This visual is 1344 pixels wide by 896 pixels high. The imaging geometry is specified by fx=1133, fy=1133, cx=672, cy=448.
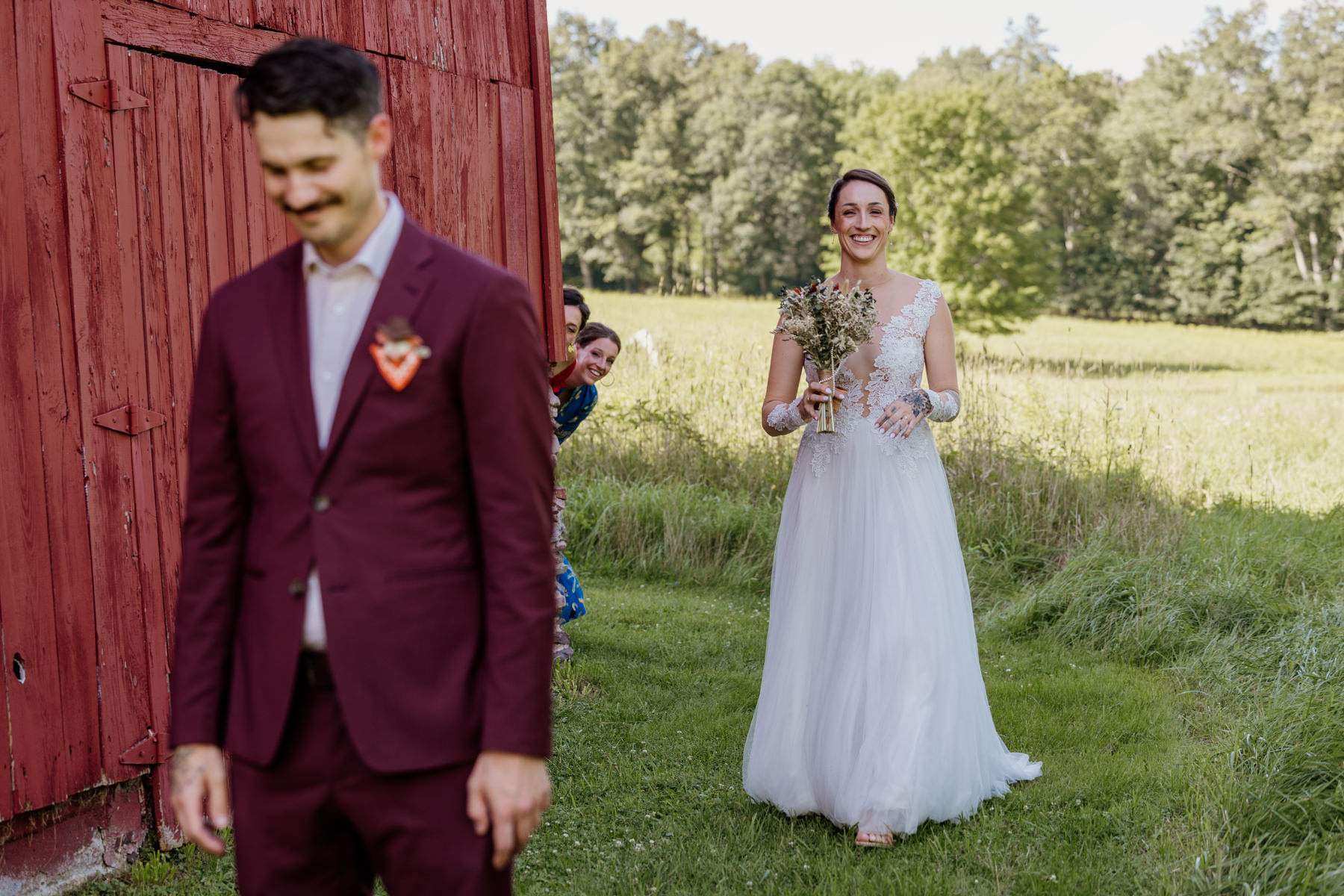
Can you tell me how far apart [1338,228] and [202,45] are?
52430 mm

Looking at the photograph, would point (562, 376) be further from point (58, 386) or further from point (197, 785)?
point (197, 785)

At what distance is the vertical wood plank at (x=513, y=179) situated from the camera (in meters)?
5.86

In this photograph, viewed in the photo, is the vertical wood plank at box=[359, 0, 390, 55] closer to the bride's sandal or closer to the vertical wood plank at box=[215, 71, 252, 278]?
the vertical wood plank at box=[215, 71, 252, 278]

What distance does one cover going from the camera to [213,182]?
4.45 metres

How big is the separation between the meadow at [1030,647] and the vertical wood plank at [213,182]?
2.30m

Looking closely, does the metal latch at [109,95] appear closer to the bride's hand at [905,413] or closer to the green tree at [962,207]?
the bride's hand at [905,413]

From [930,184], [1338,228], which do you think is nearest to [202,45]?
[930,184]

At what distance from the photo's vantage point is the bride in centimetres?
447

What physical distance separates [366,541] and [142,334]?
9.19ft

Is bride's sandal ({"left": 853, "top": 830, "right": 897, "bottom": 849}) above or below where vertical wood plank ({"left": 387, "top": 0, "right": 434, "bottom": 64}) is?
below

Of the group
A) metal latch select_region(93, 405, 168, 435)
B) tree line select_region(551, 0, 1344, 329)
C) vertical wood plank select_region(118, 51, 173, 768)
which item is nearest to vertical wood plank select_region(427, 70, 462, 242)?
vertical wood plank select_region(118, 51, 173, 768)

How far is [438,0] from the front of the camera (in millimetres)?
5500

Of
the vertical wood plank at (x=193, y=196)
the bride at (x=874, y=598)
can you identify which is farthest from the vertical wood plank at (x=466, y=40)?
the bride at (x=874, y=598)

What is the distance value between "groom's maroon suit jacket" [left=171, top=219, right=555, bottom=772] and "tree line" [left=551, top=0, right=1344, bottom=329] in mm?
37106
